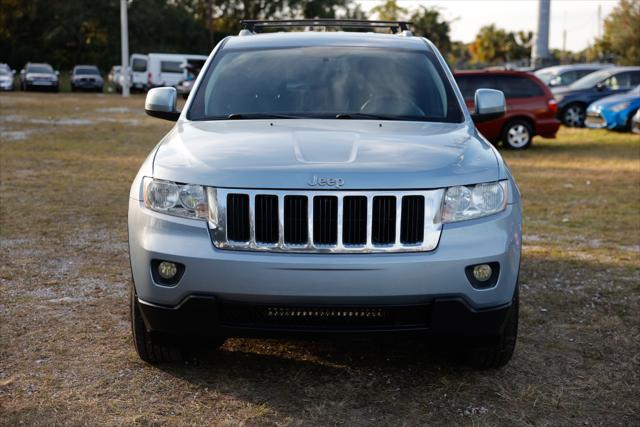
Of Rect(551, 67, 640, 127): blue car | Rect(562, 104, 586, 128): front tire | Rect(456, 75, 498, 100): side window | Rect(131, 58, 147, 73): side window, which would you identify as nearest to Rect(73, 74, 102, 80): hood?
Rect(131, 58, 147, 73): side window

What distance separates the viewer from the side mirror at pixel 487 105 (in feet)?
16.3

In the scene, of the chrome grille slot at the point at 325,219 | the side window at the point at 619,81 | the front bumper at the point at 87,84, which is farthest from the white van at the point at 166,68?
the chrome grille slot at the point at 325,219

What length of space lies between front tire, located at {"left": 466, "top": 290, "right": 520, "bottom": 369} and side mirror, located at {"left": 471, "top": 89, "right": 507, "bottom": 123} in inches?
61.8

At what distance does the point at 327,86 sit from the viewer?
4.66 m

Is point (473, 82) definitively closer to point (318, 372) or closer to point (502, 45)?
point (318, 372)

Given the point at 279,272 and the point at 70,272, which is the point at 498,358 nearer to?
the point at 279,272

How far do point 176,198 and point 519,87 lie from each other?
520 inches

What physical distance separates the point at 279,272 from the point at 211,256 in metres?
0.29

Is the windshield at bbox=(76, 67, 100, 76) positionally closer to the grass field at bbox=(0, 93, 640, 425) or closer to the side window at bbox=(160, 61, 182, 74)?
the side window at bbox=(160, 61, 182, 74)

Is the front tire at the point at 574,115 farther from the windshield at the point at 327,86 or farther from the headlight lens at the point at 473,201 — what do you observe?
the headlight lens at the point at 473,201

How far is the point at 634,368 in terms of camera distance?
4.10 m

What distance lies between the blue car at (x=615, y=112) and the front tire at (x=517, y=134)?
345 centimetres

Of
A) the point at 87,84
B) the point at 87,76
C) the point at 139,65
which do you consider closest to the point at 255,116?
the point at 139,65

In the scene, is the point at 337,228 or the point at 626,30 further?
the point at 626,30
